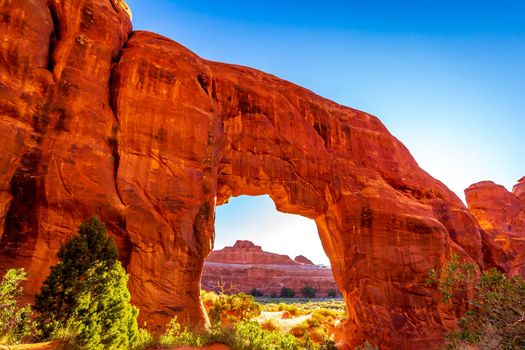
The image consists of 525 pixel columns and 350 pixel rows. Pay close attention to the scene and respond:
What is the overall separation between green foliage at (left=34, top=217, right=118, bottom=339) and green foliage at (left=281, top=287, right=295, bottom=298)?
169 feet

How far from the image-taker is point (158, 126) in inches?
488

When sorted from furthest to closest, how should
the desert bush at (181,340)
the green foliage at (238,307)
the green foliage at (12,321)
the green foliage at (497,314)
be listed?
the green foliage at (238,307)
the desert bush at (181,340)
the green foliage at (497,314)
the green foliage at (12,321)

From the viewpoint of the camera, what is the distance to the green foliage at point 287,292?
5444cm

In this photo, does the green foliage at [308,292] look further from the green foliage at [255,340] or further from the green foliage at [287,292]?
the green foliage at [255,340]

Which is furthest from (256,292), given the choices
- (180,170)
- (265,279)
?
(180,170)

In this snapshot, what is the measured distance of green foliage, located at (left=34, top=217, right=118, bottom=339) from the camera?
246 inches

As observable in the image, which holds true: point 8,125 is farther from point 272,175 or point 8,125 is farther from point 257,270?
point 257,270

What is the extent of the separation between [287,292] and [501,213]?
1384 inches

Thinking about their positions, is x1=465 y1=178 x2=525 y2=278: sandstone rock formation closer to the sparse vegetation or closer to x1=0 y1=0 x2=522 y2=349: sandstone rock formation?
x1=0 y1=0 x2=522 y2=349: sandstone rock formation

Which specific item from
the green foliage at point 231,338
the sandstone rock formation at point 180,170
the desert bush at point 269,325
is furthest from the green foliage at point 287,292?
the green foliage at point 231,338

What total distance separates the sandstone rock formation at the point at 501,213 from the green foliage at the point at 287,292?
104ft

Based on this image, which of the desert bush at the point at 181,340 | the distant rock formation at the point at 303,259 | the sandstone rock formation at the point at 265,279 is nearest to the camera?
the desert bush at the point at 181,340

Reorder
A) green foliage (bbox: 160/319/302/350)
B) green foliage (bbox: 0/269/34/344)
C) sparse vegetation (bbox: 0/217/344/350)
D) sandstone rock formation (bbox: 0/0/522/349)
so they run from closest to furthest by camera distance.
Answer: green foliage (bbox: 0/269/34/344), sparse vegetation (bbox: 0/217/344/350), green foliage (bbox: 160/319/302/350), sandstone rock formation (bbox: 0/0/522/349)

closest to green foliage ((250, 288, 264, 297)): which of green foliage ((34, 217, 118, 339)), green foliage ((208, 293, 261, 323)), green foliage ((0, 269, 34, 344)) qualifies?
green foliage ((208, 293, 261, 323))
